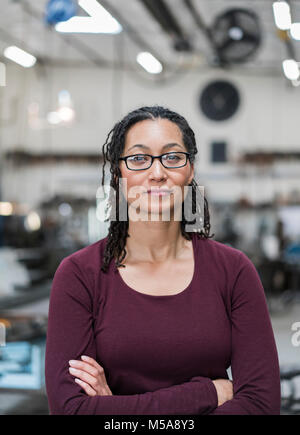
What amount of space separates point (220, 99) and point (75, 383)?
10.1m

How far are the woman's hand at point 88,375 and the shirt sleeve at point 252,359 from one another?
267mm

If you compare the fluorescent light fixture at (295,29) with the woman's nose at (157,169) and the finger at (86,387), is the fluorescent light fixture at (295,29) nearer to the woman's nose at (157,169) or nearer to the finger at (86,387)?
the woman's nose at (157,169)

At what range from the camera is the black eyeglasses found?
123 cm

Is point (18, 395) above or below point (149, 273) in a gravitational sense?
below

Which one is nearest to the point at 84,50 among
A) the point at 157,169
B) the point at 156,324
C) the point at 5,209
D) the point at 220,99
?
the point at 220,99

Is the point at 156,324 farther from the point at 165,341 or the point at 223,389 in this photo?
the point at 223,389

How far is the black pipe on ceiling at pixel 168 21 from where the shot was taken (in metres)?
6.32

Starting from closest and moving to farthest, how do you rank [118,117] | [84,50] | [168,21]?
[168,21] → [84,50] → [118,117]

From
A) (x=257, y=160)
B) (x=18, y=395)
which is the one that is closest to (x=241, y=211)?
(x=257, y=160)

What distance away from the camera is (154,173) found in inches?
47.9

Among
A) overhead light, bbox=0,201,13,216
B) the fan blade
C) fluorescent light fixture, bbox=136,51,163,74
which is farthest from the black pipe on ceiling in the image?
overhead light, bbox=0,201,13,216

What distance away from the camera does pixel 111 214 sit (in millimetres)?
1418
